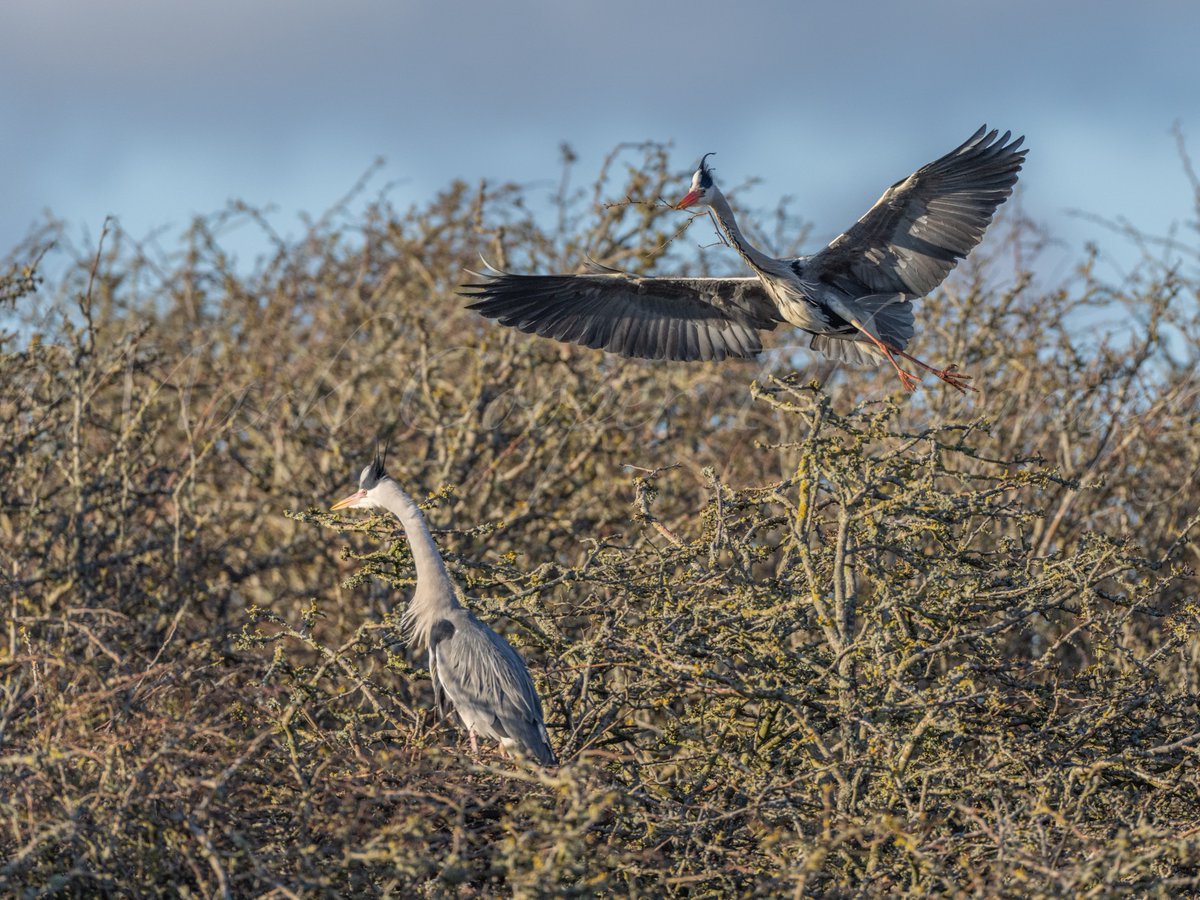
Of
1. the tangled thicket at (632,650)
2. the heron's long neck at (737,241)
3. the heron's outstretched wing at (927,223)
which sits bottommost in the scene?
the tangled thicket at (632,650)

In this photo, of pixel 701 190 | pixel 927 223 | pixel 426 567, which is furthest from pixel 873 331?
pixel 426 567

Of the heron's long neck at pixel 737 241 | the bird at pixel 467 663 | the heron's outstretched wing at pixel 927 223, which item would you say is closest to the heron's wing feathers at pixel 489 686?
the bird at pixel 467 663

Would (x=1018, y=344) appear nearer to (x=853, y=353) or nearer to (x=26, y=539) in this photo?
(x=853, y=353)

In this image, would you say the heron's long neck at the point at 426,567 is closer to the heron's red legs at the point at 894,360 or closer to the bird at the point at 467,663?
the bird at the point at 467,663

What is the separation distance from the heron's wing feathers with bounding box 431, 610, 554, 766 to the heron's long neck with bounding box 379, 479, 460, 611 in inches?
3.6

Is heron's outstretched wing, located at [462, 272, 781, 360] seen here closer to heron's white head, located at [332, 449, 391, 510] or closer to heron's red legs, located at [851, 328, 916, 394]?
heron's red legs, located at [851, 328, 916, 394]

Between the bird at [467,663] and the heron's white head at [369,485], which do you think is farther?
the heron's white head at [369,485]

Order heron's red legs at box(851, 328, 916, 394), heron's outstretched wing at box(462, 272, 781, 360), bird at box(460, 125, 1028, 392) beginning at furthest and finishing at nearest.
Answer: heron's outstretched wing at box(462, 272, 781, 360)
bird at box(460, 125, 1028, 392)
heron's red legs at box(851, 328, 916, 394)

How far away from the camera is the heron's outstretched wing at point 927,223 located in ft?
22.6

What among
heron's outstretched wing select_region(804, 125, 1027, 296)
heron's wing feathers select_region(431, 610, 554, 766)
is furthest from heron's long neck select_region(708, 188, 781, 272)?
heron's wing feathers select_region(431, 610, 554, 766)

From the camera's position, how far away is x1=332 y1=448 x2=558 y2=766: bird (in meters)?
5.45

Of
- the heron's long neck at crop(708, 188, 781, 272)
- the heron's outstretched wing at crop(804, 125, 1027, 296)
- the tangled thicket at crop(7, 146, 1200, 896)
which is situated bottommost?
the tangled thicket at crop(7, 146, 1200, 896)

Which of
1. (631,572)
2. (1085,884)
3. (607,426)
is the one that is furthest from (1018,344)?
(1085,884)

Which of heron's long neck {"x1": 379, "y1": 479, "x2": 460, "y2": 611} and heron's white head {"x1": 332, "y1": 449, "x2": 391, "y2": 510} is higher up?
heron's white head {"x1": 332, "y1": 449, "x2": 391, "y2": 510}
